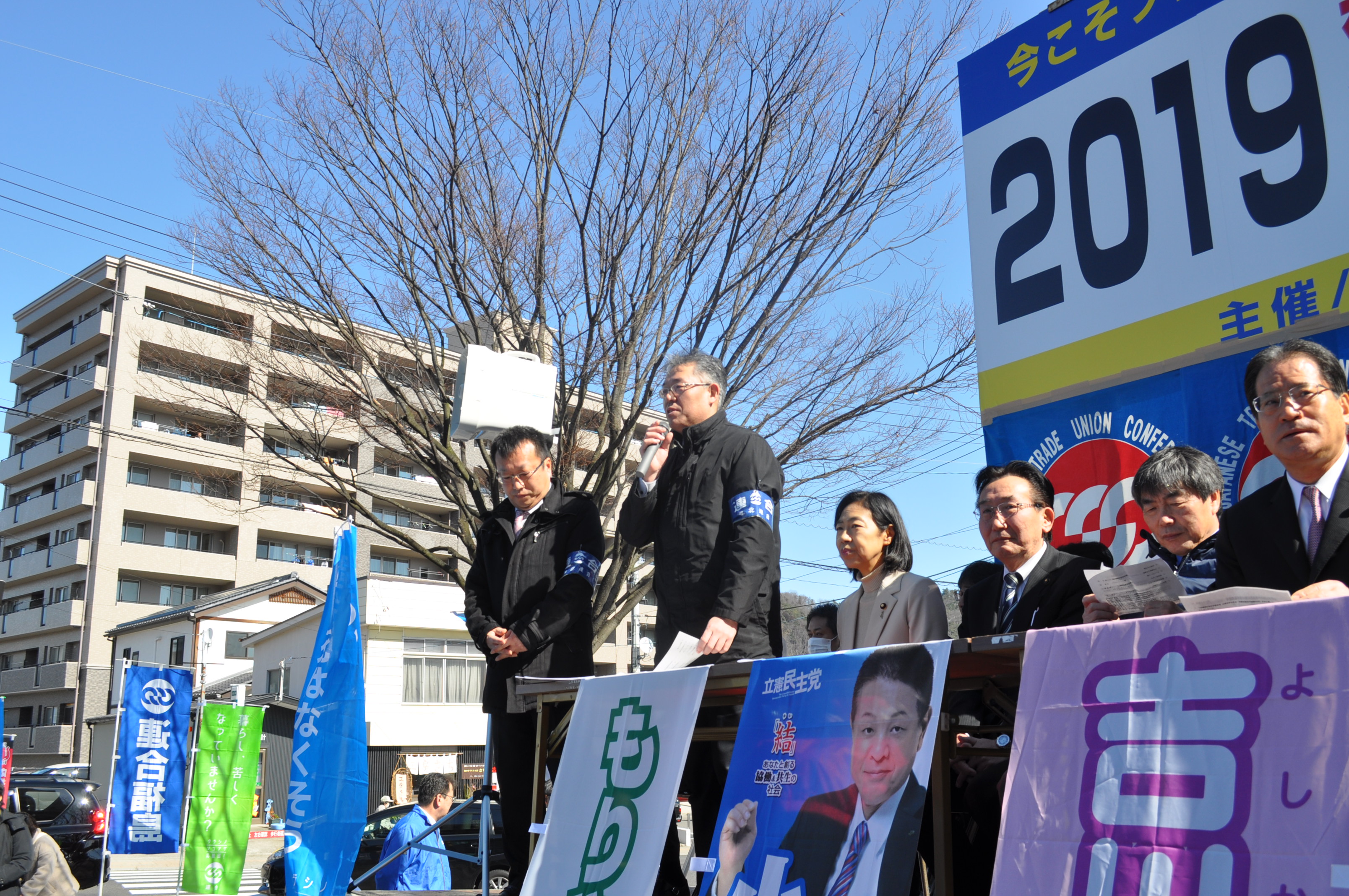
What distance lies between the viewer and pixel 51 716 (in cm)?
3206

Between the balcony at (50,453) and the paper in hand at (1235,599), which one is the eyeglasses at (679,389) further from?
the balcony at (50,453)

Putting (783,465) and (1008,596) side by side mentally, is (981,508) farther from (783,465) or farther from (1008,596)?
(783,465)

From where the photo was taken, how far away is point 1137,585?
2008 millimetres

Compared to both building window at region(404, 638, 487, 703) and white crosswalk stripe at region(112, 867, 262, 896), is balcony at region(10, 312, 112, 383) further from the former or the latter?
white crosswalk stripe at region(112, 867, 262, 896)

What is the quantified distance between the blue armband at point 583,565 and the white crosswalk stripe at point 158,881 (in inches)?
440

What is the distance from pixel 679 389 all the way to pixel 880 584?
997 millimetres

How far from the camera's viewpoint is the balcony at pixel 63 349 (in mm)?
31922

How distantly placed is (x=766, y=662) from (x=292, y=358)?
793cm

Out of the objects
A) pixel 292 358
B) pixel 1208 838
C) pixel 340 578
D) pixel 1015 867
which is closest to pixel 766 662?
pixel 1015 867

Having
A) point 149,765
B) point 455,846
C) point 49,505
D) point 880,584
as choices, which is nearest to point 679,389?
point 880,584

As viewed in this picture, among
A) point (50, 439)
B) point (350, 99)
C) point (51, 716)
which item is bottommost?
point (51, 716)

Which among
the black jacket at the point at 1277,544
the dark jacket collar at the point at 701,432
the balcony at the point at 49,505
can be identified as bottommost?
the black jacket at the point at 1277,544

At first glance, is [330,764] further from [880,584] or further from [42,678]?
[42,678]

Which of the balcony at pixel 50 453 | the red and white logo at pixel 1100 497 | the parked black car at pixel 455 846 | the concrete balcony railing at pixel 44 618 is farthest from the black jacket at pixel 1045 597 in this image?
the concrete balcony railing at pixel 44 618
